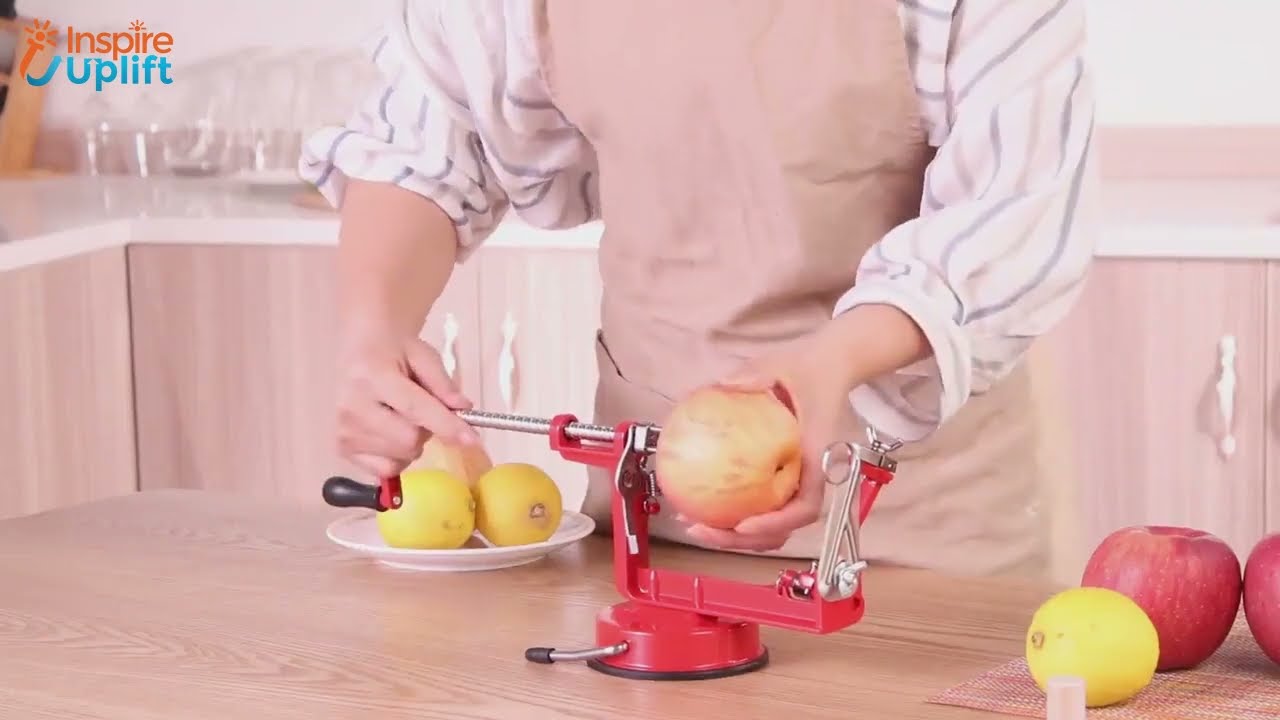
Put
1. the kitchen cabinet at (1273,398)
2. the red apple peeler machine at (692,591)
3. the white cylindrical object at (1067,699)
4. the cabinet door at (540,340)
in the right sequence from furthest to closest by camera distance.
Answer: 1. the cabinet door at (540,340)
2. the kitchen cabinet at (1273,398)
3. the red apple peeler machine at (692,591)
4. the white cylindrical object at (1067,699)

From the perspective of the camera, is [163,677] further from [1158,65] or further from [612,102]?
[1158,65]

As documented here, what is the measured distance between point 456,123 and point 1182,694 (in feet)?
2.40

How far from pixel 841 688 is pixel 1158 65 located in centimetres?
191

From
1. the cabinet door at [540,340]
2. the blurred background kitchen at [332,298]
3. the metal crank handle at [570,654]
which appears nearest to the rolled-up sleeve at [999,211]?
the metal crank handle at [570,654]

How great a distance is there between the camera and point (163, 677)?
3.48 ft

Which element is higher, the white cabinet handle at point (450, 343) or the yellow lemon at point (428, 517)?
the white cabinet handle at point (450, 343)

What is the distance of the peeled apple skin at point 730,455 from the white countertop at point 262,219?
1385 millimetres

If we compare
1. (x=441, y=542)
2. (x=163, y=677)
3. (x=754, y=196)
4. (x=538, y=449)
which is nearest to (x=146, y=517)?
(x=441, y=542)

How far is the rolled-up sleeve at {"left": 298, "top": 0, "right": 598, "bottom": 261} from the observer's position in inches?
55.9

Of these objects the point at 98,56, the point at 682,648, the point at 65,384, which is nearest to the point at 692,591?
the point at 682,648

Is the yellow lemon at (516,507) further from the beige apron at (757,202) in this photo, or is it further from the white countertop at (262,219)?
the white countertop at (262,219)

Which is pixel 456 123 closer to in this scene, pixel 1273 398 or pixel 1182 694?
pixel 1182 694

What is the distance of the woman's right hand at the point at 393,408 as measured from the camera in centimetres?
124

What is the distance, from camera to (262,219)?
9.14ft
